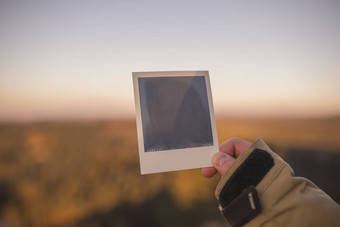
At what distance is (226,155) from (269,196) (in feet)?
0.60

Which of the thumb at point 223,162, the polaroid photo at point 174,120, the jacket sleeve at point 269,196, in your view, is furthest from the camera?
the polaroid photo at point 174,120

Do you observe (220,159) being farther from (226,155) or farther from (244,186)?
(244,186)

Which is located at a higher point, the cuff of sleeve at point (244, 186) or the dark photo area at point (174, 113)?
the dark photo area at point (174, 113)

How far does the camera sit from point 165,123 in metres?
0.78

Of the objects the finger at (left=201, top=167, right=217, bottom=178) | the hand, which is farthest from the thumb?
the finger at (left=201, top=167, right=217, bottom=178)

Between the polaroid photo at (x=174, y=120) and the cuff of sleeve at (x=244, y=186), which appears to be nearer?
the cuff of sleeve at (x=244, y=186)

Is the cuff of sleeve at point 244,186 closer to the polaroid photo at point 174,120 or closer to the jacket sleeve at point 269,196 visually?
the jacket sleeve at point 269,196

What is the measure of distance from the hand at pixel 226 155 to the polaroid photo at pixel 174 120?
0.03 metres

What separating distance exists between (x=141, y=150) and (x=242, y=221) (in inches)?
12.8

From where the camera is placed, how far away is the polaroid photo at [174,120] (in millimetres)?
747

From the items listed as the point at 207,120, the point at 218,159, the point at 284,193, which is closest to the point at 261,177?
the point at 284,193

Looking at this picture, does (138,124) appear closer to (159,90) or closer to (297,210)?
(159,90)

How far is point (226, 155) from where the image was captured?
67 centimetres

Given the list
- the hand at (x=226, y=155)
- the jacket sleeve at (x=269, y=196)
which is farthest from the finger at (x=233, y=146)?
the jacket sleeve at (x=269, y=196)
